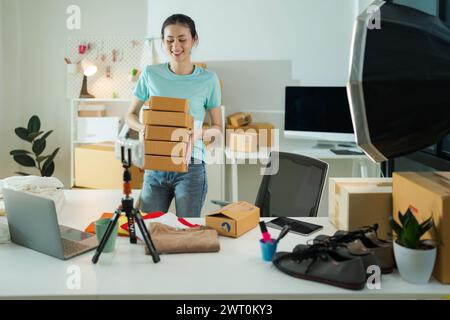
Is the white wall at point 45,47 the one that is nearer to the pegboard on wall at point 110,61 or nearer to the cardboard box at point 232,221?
Result: the pegboard on wall at point 110,61

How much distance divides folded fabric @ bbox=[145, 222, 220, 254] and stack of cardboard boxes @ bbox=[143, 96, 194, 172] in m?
0.36

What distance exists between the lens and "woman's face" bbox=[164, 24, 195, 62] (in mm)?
2340

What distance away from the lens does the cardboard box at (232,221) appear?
175cm

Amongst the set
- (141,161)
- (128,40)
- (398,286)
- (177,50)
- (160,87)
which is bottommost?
(398,286)

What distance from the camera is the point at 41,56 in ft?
14.5

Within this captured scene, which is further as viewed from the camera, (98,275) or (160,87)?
(160,87)

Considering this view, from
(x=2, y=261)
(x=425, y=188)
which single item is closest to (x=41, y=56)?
(x=2, y=261)

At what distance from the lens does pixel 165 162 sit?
6.48 feet

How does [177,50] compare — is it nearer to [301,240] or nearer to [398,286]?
[301,240]

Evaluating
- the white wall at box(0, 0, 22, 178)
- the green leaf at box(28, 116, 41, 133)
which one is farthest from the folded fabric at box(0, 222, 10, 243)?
the white wall at box(0, 0, 22, 178)

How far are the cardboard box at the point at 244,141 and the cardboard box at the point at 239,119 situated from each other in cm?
15

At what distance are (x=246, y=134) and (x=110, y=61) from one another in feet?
5.11

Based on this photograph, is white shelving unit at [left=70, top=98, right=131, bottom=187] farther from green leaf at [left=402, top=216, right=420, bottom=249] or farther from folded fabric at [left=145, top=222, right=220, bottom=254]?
green leaf at [left=402, top=216, right=420, bottom=249]

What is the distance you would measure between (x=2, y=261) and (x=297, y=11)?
3.49 meters
